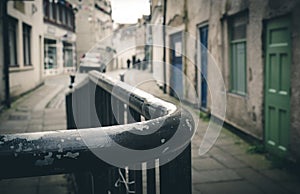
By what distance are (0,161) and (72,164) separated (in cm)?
13

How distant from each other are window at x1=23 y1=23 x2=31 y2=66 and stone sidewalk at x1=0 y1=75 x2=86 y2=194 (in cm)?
146

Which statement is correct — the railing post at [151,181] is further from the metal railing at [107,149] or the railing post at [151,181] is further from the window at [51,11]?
the window at [51,11]

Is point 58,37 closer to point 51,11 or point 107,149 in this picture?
point 51,11

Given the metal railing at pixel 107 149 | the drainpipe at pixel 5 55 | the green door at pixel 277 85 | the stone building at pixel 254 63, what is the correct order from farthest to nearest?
the drainpipe at pixel 5 55 < the green door at pixel 277 85 < the stone building at pixel 254 63 < the metal railing at pixel 107 149

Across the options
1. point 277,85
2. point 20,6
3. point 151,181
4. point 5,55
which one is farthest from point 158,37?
point 151,181

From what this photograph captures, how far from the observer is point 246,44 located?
21.4 feet

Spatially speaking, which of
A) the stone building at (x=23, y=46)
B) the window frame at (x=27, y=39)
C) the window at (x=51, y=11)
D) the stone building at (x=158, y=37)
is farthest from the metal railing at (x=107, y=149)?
the window at (x=51, y=11)

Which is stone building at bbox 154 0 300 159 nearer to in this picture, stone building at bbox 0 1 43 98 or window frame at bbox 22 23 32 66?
stone building at bbox 0 1 43 98

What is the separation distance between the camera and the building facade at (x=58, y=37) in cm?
2878

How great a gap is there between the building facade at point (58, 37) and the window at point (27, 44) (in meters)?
11.0

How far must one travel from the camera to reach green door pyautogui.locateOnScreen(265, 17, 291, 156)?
505cm

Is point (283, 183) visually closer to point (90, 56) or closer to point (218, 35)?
point (218, 35)

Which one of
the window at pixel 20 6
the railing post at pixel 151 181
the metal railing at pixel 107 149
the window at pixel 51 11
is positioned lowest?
the railing post at pixel 151 181

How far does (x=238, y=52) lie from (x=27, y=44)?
1139 centimetres
